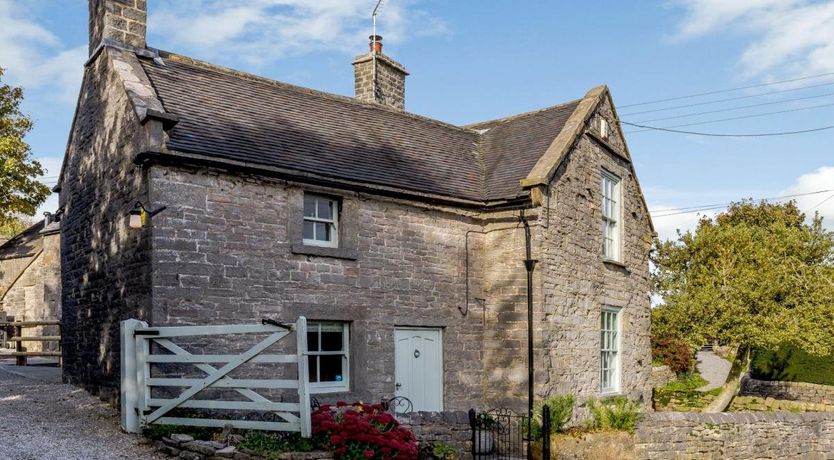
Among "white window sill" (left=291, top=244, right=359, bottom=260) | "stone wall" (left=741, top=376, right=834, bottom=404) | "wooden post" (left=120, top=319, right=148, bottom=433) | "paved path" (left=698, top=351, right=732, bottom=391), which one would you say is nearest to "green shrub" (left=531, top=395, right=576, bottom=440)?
"white window sill" (left=291, top=244, right=359, bottom=260)

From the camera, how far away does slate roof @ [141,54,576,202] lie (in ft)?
44.8

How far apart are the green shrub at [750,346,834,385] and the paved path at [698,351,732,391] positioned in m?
1.55

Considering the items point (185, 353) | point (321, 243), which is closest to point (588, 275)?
point (321, 243)

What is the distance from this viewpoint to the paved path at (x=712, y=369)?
31261 mm

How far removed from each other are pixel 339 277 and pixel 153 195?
360cm

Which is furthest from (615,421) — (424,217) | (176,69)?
(176,69)

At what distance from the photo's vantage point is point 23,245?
125ft

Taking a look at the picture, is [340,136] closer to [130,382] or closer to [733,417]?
[130,382]

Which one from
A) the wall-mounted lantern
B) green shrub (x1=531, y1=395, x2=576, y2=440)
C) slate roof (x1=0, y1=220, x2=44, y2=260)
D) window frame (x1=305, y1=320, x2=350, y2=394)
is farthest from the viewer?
slate roof (x1=0, y1=220, x2=44, y2=260)

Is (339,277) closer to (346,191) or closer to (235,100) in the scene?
(346,191)

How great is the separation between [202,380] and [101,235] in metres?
4.87

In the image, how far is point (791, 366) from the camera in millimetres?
30203

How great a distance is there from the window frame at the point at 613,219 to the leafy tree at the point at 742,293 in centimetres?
432

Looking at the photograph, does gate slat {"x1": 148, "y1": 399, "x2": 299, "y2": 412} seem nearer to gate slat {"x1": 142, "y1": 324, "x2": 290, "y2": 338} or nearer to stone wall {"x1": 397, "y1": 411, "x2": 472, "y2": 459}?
gate slat {"x1": 142, "y1": 324, "x2": 290, "y2": 338}
